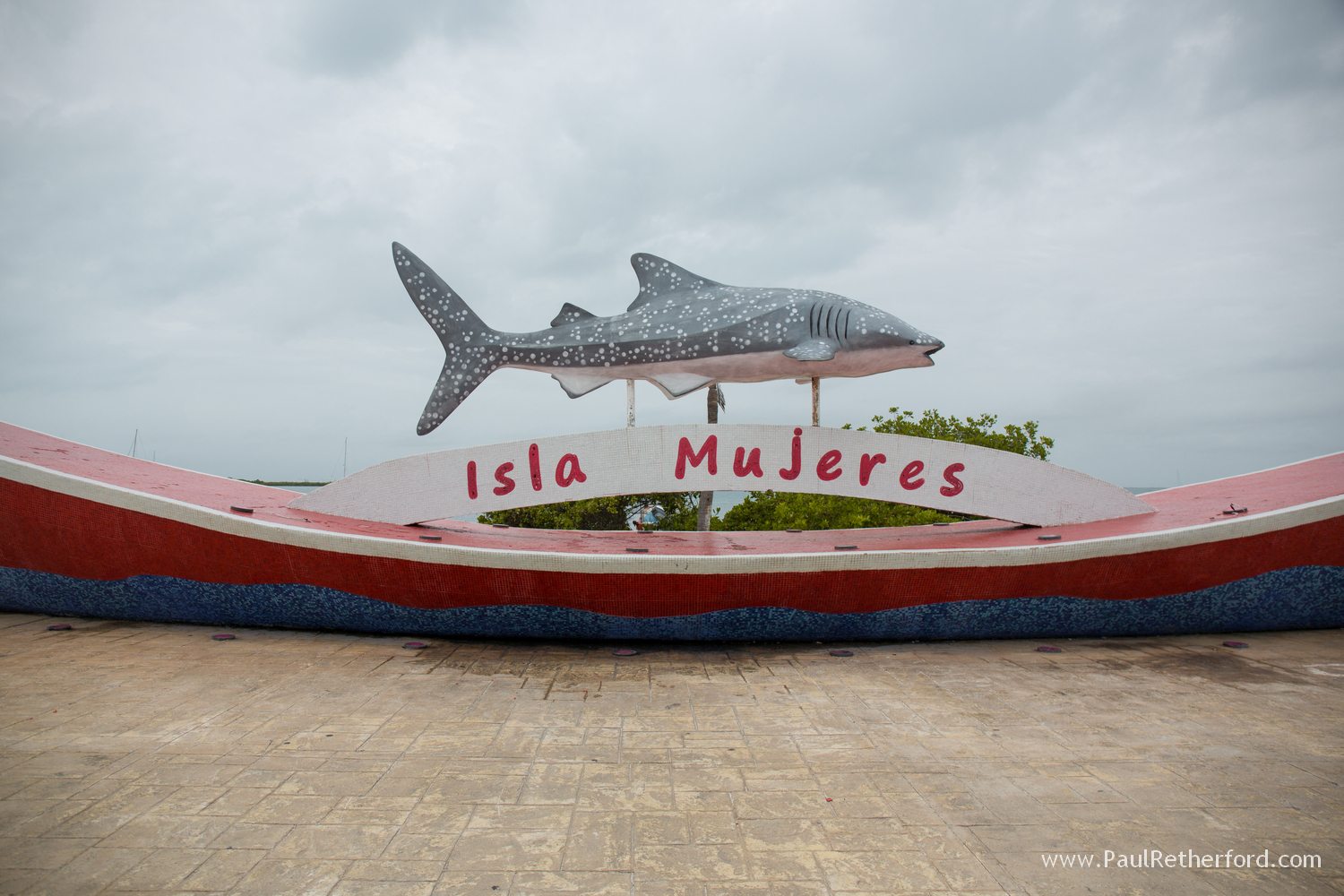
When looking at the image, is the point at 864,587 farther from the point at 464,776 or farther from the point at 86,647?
the point at 86,647

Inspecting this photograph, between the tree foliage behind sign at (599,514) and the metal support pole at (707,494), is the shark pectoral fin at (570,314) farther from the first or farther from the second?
the tree foliage behind sign at (599,514)

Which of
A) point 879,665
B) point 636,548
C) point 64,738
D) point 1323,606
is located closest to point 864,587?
point 879,665

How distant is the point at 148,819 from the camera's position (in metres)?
3.37

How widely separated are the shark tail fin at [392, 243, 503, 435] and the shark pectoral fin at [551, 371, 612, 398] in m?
0.75

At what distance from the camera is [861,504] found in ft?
50.6

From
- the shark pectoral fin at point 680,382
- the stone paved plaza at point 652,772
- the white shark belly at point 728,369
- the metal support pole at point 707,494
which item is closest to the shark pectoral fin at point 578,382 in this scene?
the white shark belly at point 728,369

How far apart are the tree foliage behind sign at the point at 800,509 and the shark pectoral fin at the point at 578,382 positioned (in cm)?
532

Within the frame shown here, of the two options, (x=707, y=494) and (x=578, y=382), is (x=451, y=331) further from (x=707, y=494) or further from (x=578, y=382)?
(x=707, y=494)

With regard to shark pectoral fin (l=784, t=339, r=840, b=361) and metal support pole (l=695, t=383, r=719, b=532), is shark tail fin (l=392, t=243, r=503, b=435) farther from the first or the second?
shark pectoral fin (l=784, t=339, r=840, b=361)

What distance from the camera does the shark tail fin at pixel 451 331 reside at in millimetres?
8320

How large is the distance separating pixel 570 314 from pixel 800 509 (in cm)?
719


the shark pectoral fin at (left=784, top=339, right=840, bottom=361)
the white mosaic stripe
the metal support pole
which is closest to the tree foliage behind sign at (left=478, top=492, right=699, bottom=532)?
the metal support pole

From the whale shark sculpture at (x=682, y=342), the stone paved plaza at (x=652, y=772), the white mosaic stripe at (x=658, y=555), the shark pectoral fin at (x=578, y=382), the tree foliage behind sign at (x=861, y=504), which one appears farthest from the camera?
the tree foliage behind sign at (x=861, y=504)

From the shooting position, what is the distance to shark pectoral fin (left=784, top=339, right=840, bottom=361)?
25.7ft
